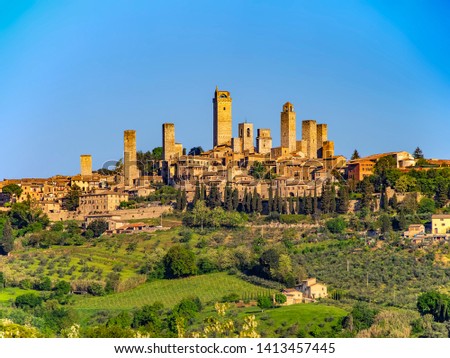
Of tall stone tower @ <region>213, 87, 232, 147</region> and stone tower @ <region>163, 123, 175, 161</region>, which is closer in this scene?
stone tower @ <region>163, 123, 175, 161</region>

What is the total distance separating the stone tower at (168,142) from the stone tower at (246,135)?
9.89 feet

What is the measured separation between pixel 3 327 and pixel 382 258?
16851 millimetres

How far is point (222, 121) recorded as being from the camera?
4994 cm

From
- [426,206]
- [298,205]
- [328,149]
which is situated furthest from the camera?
[328,149]

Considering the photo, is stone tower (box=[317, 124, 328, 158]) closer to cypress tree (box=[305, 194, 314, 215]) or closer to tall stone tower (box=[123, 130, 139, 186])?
tall stone tower (box=[123, 130, 139, 186])

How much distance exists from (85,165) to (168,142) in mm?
3973

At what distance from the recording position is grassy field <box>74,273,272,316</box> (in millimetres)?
32312

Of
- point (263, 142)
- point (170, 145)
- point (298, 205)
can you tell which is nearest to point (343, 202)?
point (298, 205)

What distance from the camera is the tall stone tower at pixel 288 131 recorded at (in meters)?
48.0

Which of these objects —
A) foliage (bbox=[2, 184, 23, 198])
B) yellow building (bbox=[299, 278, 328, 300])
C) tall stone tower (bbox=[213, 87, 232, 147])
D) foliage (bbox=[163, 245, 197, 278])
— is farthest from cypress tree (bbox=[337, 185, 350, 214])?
foliage (bbox=[2, 184, 23, 198])

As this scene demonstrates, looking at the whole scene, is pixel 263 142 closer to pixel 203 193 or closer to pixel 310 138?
pixel 310 138

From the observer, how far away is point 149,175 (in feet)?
155

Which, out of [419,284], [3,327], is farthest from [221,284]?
[3,327]

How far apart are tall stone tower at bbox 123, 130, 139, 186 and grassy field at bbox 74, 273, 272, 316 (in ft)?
39.5
